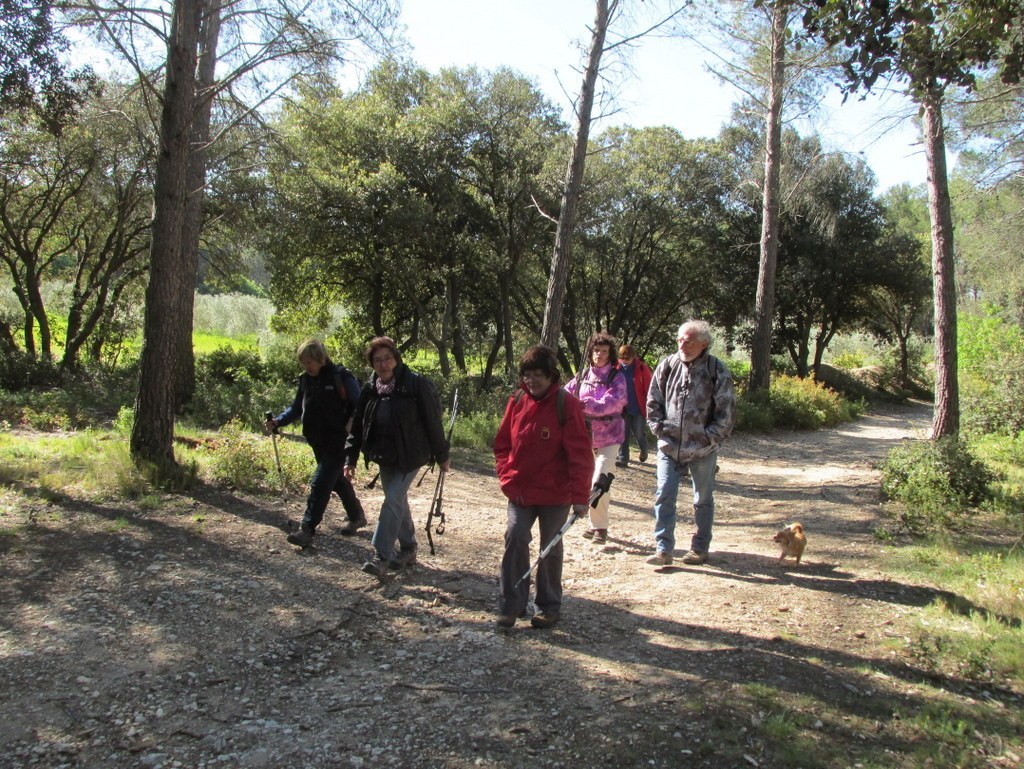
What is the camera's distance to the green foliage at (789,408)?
1630cm

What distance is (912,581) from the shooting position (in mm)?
5742

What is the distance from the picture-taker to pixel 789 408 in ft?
57.2

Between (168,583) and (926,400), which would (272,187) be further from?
(926,400)

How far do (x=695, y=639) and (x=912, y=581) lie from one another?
223 cm

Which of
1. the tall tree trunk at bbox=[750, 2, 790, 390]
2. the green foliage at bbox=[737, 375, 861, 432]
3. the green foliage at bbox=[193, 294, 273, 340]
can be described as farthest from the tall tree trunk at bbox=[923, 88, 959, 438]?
the green foliage at bbox=[193, 294, 273, 340]

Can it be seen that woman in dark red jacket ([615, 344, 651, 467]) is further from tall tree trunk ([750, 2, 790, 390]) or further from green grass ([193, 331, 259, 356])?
green grass ([193, 331, 259, 356])

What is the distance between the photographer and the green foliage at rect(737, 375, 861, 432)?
53.5ft

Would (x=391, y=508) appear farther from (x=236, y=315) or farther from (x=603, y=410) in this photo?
(x=236, y=315)

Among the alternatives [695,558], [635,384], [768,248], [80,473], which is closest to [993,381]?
[768,248]

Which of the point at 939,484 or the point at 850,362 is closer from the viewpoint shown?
the point at 939,484

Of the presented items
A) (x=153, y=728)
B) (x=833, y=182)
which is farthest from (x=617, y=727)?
(x=833, y=182)

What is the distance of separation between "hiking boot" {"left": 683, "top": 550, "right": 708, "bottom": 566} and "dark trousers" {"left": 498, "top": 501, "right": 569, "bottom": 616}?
1685mm

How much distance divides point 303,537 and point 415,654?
6.46 ft

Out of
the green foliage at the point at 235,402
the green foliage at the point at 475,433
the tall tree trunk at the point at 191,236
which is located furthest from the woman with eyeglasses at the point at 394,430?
the tall tree trunk at the point at 191,236
